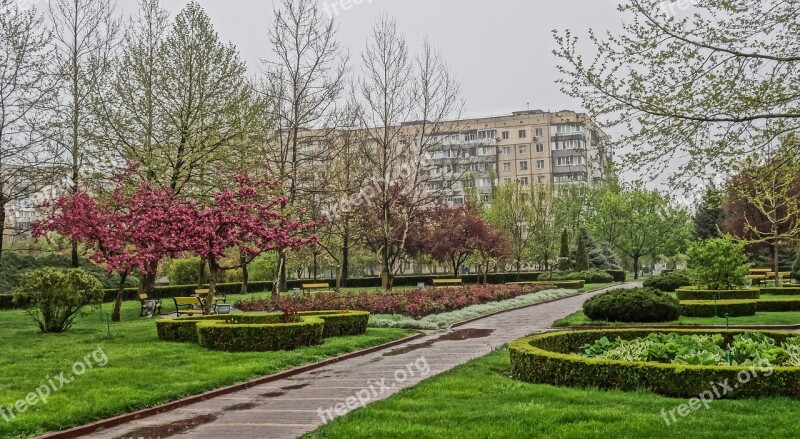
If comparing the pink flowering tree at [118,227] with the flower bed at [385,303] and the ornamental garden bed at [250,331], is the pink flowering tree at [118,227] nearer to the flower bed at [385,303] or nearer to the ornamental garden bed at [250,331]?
the ornamental garden bed at [250,331]

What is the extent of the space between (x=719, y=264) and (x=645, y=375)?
17.2m

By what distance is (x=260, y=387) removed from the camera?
11.5 meters

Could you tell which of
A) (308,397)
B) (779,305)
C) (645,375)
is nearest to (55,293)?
(308,397)

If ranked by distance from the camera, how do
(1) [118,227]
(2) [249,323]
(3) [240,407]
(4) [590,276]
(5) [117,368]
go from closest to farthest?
1. (3) [240,407]
2. (5) [117,368]
3. (2) [249,323]
4. (1) [118,227]
5. (4) [590,276]

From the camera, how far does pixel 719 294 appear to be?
2362 centimetres

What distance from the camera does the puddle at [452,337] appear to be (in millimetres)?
15669

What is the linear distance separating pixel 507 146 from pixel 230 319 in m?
80.9

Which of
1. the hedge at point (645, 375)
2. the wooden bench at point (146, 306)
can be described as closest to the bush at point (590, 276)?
the wooden bench at point (146, 306)

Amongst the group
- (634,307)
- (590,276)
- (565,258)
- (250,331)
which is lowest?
(250,331)

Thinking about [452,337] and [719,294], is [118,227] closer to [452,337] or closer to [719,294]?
[452,337]

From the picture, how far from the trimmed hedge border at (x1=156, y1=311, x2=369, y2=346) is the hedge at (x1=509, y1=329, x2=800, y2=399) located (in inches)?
280

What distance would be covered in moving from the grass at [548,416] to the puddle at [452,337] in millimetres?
6146

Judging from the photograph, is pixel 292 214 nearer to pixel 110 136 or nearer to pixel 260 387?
pixel 110 136

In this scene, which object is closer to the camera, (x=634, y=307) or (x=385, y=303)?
(x=634, y=307)
